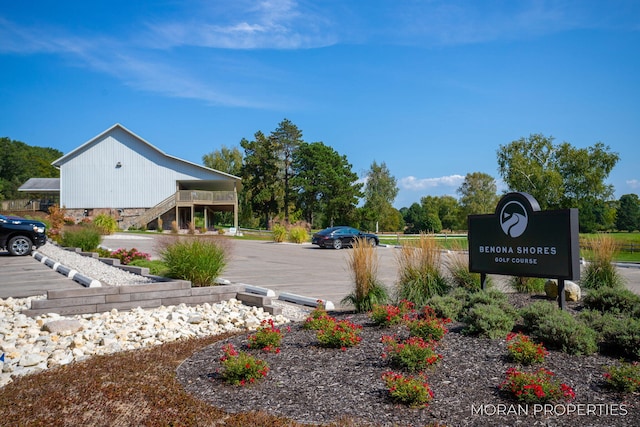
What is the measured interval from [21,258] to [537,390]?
55.7ft

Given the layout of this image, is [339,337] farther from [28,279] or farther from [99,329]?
[28,279]

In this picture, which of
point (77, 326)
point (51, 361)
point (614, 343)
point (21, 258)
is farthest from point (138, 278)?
point (614, 343)

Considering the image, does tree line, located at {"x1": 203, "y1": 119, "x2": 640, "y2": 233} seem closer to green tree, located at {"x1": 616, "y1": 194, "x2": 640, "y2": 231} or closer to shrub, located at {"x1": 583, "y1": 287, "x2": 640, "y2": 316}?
green tree, located at {"x1": 616, "y1": 194, "x2": 640, "y2": 231}

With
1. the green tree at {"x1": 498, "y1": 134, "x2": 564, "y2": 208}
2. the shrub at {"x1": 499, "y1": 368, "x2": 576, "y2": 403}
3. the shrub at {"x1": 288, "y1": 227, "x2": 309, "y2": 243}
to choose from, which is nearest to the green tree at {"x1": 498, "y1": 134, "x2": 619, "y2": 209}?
the green tree at {"x1": 498, "y1": 134, "x2": 564, "y2": 208}

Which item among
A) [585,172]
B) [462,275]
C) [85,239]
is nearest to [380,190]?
[585,172]

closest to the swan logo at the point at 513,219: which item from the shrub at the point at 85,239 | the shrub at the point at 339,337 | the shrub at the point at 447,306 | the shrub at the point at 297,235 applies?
the shrub at the point at 447,306

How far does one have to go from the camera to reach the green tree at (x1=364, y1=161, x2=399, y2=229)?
60875 mm

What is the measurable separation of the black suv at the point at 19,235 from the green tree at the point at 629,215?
79675 millimetres

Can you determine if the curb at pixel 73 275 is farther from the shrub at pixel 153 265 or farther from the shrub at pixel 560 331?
the shrub at pixel 560 331

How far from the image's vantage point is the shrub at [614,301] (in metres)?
6.48

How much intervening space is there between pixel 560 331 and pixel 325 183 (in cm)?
4925

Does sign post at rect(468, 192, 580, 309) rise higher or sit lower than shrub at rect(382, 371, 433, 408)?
higher

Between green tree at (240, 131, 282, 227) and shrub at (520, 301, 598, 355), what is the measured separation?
160ft

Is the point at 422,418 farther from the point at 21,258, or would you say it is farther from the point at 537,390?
the point at 21,258
